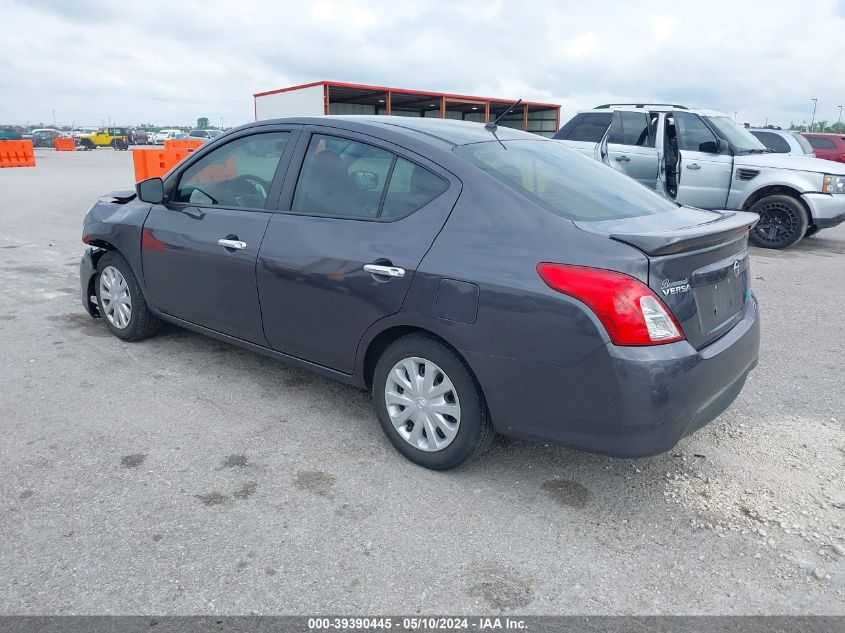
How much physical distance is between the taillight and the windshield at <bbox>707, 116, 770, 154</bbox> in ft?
28.1

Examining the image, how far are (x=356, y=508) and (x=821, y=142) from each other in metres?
19.6

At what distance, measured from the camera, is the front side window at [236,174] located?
12.7ft

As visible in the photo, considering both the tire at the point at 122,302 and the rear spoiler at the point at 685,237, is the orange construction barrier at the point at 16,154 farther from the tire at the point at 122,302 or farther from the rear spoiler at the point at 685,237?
the rear spoiler at the point at 685,237

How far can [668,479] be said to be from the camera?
10.5ft

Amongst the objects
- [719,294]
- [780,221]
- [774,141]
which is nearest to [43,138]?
[774,141]

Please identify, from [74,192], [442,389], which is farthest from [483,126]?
[74,192]

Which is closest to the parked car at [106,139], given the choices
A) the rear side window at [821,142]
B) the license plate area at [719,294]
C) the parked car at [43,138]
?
the parked car at [43,138]

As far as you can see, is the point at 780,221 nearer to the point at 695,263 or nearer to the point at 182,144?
the point at 695,263

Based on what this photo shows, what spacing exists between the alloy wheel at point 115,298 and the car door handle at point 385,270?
2394mm

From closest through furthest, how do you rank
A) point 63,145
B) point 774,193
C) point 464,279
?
point 464,279
point 774,193
point 63,145

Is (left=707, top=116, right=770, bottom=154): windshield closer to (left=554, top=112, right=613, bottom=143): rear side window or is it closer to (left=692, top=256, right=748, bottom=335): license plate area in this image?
(left=554, top=112, right=613, bottom=143): rear side window

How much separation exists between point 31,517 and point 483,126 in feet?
9.77

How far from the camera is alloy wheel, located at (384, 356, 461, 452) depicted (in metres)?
3.07

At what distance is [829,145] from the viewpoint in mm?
17922
